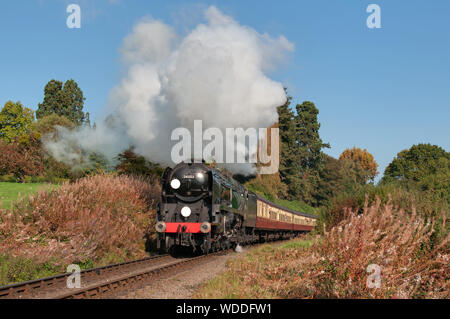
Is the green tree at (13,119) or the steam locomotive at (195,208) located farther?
the green tree at (13,119)

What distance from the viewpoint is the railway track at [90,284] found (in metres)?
8.41

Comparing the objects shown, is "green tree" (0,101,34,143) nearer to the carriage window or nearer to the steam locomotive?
the carriage window

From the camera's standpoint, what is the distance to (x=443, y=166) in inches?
2525

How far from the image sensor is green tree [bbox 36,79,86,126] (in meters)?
65.1

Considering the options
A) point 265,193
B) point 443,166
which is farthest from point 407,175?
point 265,193

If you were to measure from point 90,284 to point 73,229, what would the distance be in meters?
4.41

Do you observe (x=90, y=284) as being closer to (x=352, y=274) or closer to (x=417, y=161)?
(x=352, y=274)

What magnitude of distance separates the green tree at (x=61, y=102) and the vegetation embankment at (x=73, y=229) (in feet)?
167

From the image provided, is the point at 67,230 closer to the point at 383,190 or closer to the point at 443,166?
the point at 383,190

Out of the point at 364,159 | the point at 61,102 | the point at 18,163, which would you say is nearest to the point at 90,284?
the point at 18,163

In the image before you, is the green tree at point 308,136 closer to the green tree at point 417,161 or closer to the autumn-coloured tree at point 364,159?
the green tree at point 417,161

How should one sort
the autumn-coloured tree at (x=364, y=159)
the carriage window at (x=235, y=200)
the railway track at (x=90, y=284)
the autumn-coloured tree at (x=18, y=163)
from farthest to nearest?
the autumn-coloured tree at (x=364, y=159) < the autumn-coloured tree at (x=18, y=163) < the carriage window at (x=235, y=200) < the railway track at (x=90, y=284)

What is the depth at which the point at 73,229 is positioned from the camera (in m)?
13.8

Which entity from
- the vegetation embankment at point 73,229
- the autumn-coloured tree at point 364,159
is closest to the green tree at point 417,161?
the autumn-coloured tree at point 364,159
